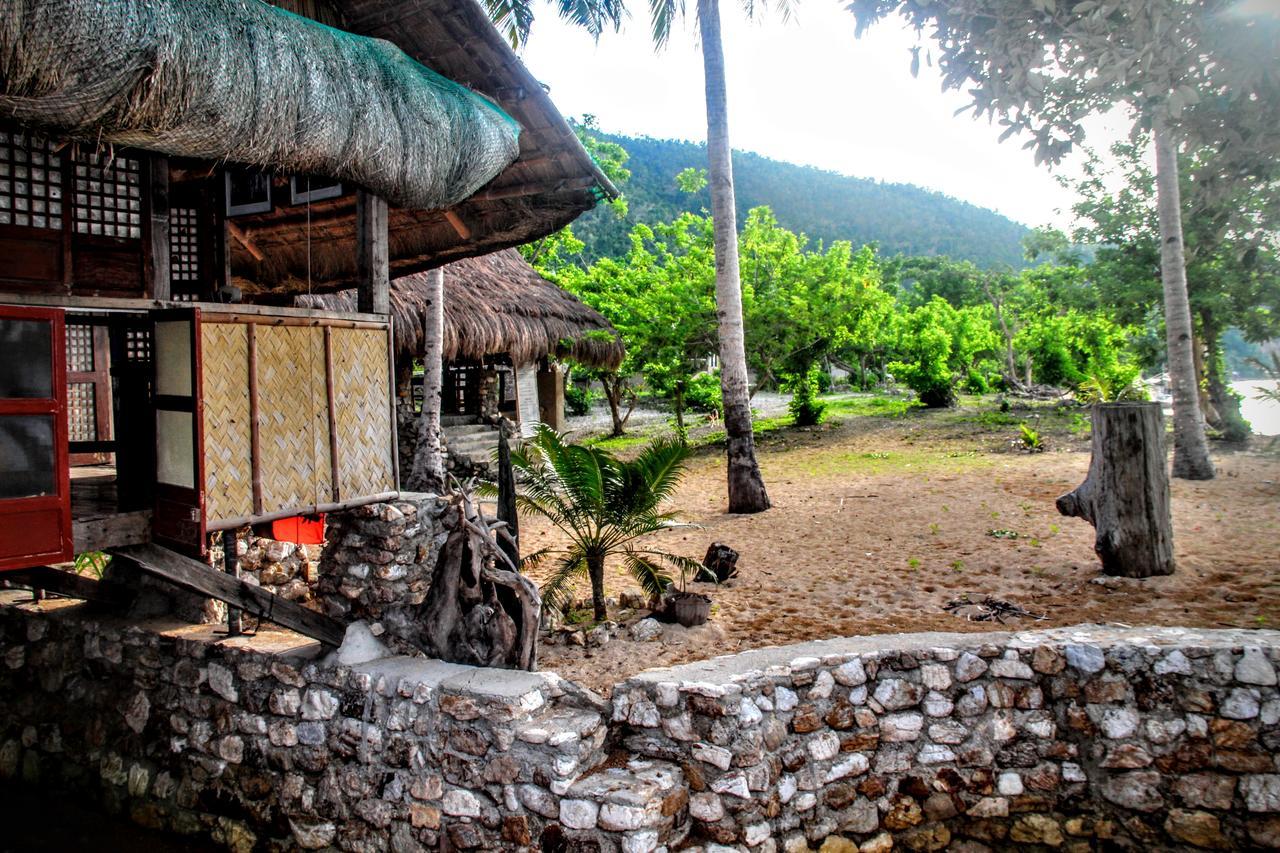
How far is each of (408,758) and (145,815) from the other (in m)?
2.25

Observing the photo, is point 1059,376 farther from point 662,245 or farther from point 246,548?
point 246,548

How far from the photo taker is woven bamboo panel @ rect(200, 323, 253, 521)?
170 inches

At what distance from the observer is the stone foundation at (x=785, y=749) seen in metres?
4.45

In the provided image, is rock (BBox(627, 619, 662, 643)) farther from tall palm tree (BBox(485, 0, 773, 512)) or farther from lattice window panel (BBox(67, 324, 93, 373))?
lattice window panel (BBox(67, 324, 93, 373))

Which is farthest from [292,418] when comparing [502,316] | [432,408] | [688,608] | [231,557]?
[502,316]

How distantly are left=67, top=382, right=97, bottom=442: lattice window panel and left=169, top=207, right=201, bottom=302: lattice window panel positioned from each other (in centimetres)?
275

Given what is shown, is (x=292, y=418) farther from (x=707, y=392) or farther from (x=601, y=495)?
(x=707, y=392)

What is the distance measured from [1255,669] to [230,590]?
574cm

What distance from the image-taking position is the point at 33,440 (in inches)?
152

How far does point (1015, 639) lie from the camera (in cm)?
496

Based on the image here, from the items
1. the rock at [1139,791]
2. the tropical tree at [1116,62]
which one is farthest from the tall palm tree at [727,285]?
the rock at [1139,791]

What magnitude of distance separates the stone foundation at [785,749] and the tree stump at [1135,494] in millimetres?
1973

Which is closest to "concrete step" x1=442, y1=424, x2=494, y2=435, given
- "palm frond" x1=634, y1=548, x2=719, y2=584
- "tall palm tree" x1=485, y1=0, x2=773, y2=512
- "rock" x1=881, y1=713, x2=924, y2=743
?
"tall palm tree" x1=485, y1=0, x2=773, y2=512

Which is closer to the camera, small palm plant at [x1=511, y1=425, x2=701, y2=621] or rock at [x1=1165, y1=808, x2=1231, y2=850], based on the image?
rock at [x1=1165, y1=808, x2=1231, y2=850]
